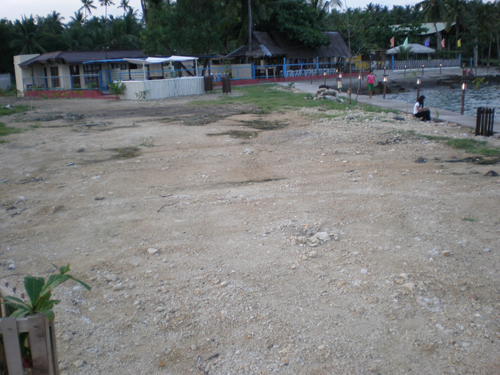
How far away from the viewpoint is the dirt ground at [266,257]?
10.5ft

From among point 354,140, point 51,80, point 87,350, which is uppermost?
point 51,80

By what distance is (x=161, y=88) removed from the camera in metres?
24.5

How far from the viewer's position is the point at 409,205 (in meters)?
5.90

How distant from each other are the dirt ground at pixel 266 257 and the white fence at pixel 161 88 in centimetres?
1531

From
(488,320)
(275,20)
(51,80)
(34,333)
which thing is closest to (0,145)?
(34,333)

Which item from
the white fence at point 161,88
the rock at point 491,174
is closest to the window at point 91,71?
the white fence at point 161,88

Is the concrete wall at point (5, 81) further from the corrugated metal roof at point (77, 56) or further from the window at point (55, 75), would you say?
the window at point (55, 75)

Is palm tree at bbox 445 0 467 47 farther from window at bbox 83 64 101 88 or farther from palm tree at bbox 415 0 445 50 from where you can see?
window at bbox 83 64 101 88

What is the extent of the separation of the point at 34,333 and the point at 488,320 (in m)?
3.32

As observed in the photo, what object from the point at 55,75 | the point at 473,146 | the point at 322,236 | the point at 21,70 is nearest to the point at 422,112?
the point at 473,146

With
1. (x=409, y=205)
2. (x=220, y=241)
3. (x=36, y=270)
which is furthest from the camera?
(x=409, y=205)

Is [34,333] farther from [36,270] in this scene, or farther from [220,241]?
[220,241]

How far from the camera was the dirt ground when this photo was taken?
3203mm

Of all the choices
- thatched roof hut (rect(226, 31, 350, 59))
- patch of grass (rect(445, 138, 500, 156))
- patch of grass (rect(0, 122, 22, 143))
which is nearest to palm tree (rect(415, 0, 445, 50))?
thatched roof hut (rect(226, 31, 350, 59))
